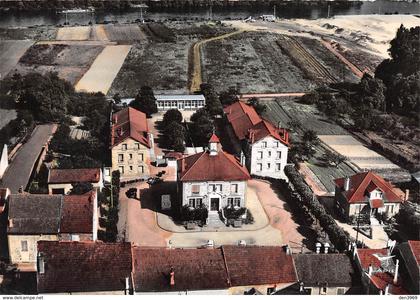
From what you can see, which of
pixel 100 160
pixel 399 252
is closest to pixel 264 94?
pixel 100 160

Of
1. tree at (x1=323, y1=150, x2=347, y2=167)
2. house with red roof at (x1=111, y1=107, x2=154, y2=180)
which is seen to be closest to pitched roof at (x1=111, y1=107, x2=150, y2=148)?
house with red roof at (x1=111, y1=107, x2=154, y2=180)

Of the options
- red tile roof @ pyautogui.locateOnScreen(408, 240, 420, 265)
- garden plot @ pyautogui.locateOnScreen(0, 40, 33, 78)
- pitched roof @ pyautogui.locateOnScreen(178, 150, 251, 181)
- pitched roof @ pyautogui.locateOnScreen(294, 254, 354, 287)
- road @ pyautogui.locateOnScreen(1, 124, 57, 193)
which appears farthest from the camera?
garden plot @ pyautogui.locateOnScreen(0, 40, 33, 78)

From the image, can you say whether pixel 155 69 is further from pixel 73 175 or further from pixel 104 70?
pixel 73 175

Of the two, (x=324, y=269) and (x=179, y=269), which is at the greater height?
(x=179, y=269)

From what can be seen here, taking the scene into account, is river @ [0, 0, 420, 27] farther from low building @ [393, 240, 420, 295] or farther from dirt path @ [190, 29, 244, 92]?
low building @ [393, 240, 420, 295]

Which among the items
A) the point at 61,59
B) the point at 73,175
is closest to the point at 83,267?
the point at 73,175

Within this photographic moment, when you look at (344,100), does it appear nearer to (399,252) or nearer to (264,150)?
(264,150)
